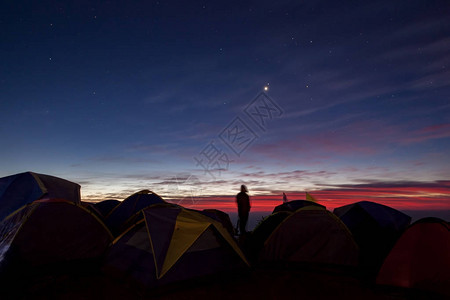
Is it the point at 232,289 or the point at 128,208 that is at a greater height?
the point at 128,208

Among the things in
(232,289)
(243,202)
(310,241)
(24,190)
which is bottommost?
(232,289)

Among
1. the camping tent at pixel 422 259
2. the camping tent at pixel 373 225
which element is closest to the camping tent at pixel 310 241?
the camping tent at pixel 422 259

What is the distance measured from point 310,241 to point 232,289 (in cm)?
300

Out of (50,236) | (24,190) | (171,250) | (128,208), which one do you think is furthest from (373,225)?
(24,190)

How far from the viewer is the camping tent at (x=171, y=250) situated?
6180 millimetres

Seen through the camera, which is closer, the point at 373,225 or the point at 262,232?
the point at 262,232

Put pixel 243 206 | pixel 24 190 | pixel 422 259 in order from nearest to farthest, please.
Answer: pixel 422 259, pixel 24 190, pixel 243 206

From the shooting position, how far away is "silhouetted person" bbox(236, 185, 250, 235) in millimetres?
13414

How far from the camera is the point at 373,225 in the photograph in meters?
10.8

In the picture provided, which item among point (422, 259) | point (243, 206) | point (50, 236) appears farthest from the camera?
point (243, 206)

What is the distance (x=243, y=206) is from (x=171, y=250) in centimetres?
745

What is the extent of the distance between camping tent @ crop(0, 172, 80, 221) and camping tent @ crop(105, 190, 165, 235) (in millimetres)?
3163

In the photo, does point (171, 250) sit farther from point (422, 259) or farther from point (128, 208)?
point (128, 208)

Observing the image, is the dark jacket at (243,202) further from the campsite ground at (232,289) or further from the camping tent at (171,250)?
the camping tent at (171,250)
